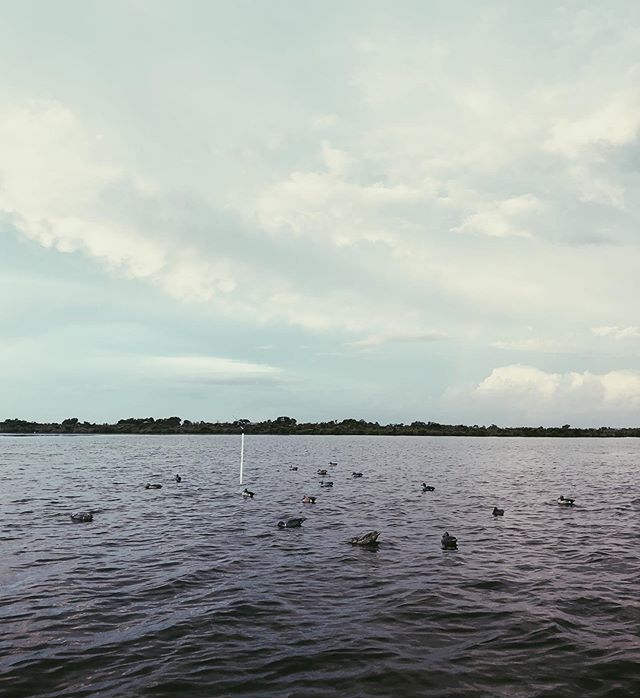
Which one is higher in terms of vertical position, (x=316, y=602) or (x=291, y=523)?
(x=291, y=523)

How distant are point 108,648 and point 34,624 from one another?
121 inches

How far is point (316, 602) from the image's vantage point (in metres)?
16.5

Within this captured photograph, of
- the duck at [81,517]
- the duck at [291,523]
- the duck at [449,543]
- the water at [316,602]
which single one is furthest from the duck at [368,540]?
the duck at [81,517]

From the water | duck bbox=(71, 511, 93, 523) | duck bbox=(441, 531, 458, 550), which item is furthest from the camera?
duck bbox=(71, 511, 93, 523)

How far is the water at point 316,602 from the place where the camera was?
37.9 ft

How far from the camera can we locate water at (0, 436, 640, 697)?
11.6 meters

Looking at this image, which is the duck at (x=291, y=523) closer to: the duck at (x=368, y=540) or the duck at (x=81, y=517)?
the duck at (x=368, y=540)

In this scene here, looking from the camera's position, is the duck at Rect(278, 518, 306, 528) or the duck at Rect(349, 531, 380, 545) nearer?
the duck at Rect(349, 531, 380, 545)

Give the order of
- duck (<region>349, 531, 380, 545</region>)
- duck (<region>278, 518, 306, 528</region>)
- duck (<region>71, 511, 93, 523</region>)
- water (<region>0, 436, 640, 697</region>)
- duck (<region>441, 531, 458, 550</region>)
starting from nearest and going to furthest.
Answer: water (<region>0, 436, 640, 697</region>) → duck (<region>441, 531, 458, 550</region>) → duck (<region>349, 531, 380, 545</region>) → duck (<region>278, 518, 306, 528</region>) → duck (<region>71, 511, 93, 523</region>)

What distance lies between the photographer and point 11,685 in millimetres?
11086

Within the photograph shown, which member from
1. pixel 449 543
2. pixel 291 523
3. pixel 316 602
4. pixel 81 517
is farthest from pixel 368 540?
pixel 81 517

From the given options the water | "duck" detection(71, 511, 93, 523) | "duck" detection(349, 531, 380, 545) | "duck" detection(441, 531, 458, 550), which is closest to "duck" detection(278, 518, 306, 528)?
the water

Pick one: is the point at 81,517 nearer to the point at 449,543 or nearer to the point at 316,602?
the point at 316,602

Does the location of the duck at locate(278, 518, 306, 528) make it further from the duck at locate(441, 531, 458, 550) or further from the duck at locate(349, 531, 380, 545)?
the duck at locate(441, 531, 458, 550)
